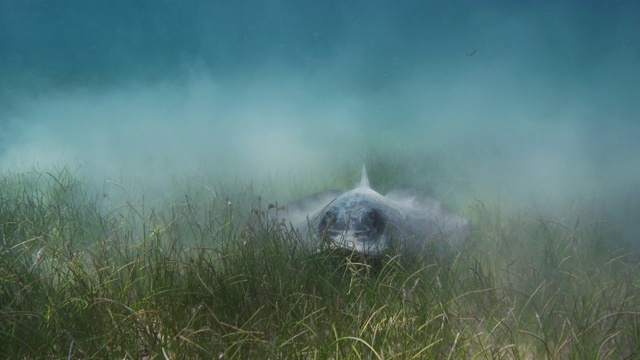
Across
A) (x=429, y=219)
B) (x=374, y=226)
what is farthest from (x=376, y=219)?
(x=429, y=219)

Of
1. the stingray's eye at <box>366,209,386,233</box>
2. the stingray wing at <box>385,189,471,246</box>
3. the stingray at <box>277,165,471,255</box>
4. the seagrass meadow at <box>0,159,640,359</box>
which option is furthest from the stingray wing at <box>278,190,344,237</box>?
the seagrass meadow at <box>0,159,640,359</box>

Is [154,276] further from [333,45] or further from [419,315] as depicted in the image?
[333,45]

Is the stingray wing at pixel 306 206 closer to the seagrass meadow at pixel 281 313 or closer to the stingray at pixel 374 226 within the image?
the stingray at pixel 374 226

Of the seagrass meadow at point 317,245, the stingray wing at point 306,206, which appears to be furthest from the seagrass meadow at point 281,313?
the stingray wing at point 306,206

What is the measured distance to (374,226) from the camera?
403cm

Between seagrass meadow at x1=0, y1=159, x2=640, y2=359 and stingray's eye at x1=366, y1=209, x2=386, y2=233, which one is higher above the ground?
stingray's eye at x1=366, y1=209, x2=386, y2=233

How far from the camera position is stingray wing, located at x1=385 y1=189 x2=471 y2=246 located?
4.45 m

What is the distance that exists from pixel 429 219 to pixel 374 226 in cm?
115

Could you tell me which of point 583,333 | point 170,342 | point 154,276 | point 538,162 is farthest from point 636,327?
point 538,162

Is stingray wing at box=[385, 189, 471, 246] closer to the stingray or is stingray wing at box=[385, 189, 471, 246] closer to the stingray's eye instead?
the stingray

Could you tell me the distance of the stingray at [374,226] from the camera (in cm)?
359

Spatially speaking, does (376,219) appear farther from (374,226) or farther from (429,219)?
(429,219)

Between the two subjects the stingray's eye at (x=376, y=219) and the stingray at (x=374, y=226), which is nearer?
the stingray at (x=374, y=226)

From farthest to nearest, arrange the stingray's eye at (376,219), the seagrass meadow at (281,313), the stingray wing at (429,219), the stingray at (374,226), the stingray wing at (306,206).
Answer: the stingray wing at (306,206), the stingray wing at (429,219), the stingray's eye at (376,219), the stingray at (374,226), the seagrass meadow at (281,313)
